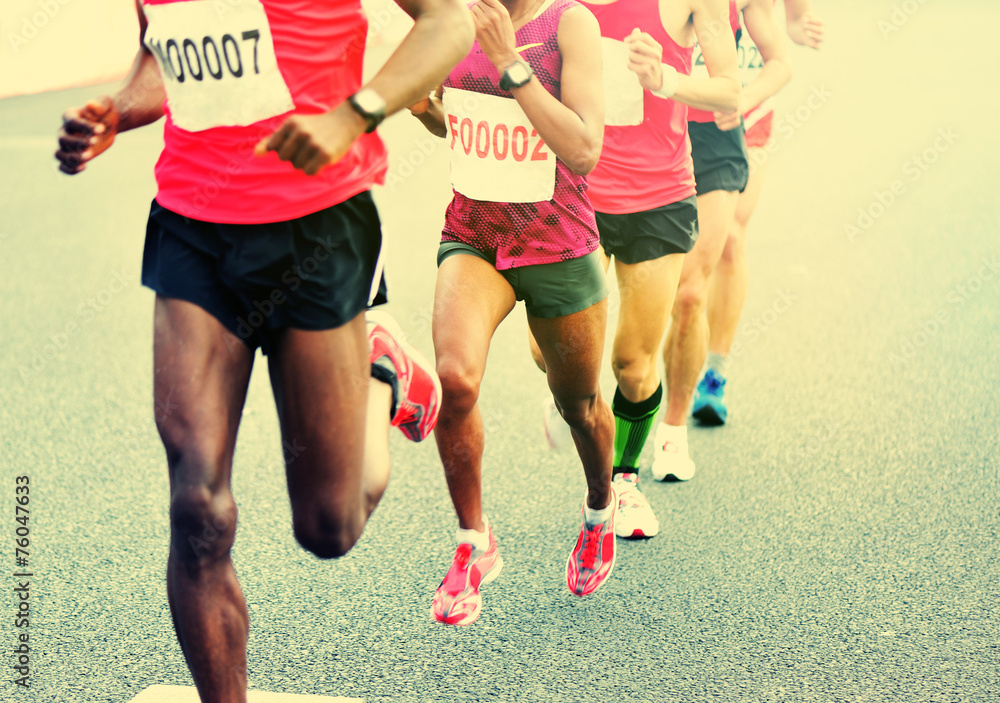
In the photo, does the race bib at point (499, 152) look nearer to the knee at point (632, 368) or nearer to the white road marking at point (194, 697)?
the knee at point (632, 368)

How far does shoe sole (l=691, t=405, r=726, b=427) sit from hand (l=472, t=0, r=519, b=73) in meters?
2.32

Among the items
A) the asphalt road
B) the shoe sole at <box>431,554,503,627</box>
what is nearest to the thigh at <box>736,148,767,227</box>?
the asphalt road

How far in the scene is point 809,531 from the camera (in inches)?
146

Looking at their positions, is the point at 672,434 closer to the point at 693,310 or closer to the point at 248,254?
the point at 693,310

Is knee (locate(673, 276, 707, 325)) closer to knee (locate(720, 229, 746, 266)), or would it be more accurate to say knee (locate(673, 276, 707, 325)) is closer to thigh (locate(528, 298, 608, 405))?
knee (locate(720, 229, 746, 266))

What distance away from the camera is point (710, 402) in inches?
188

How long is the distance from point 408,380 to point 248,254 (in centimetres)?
64

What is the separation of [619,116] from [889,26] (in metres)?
19.4

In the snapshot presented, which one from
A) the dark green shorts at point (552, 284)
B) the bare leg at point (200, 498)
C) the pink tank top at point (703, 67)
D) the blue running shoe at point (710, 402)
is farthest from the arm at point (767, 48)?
the bare leg at point (200, 498)

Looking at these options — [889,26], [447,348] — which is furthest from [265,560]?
[889,26]

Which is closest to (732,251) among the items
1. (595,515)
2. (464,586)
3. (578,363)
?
(595,515)

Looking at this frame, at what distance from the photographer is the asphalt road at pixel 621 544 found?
9.52 feet

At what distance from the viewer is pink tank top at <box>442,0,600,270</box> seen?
2980 mm

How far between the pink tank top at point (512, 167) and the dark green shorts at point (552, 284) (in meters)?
0.02
